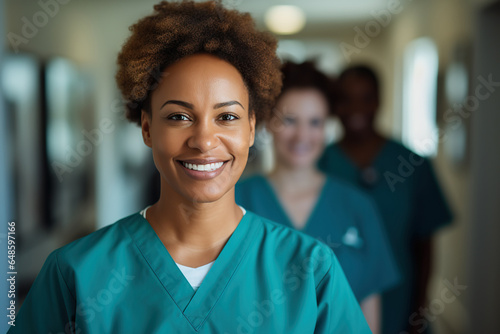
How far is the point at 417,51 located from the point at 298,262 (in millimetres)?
3879

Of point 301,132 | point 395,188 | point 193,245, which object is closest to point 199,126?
point 193,245

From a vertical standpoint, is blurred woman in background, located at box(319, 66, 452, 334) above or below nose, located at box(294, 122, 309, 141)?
below

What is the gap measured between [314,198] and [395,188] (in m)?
0.53

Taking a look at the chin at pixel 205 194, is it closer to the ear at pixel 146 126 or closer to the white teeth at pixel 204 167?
the white teeth at pixel 204 167

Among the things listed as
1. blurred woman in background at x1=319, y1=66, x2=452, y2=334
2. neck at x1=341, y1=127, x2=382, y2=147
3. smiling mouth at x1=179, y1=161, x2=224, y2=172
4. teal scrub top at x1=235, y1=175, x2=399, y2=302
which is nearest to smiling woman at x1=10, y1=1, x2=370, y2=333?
smiling mouth at x1=179, y1=161, x2=224, y2=172

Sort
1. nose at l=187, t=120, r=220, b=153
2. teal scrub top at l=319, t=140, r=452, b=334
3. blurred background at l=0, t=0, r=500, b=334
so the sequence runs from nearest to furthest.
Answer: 1. nose at l=187, t=120, r=220, b=153
2. teal scrub top at l=319, t=140, r=452, b=334
3. blurred background at l=0, t=0, r=500, b=334

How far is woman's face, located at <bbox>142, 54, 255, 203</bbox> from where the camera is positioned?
2.93 ft

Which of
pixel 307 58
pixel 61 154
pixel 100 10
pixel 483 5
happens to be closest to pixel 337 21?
pixel 100 10

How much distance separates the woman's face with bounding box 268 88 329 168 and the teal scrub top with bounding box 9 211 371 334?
1.94 ft

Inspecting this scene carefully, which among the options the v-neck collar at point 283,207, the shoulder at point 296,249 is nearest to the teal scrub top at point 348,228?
the v-neck collar at point 283,207

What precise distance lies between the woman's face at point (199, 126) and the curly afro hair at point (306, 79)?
0.64m

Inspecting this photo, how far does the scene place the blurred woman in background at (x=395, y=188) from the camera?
192cm

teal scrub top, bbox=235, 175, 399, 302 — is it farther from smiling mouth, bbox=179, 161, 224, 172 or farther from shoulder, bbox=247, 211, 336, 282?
smiling mouth, bbox=179, 161, 224, 172

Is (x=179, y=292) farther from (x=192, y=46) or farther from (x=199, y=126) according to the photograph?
(x=192, y=46)
